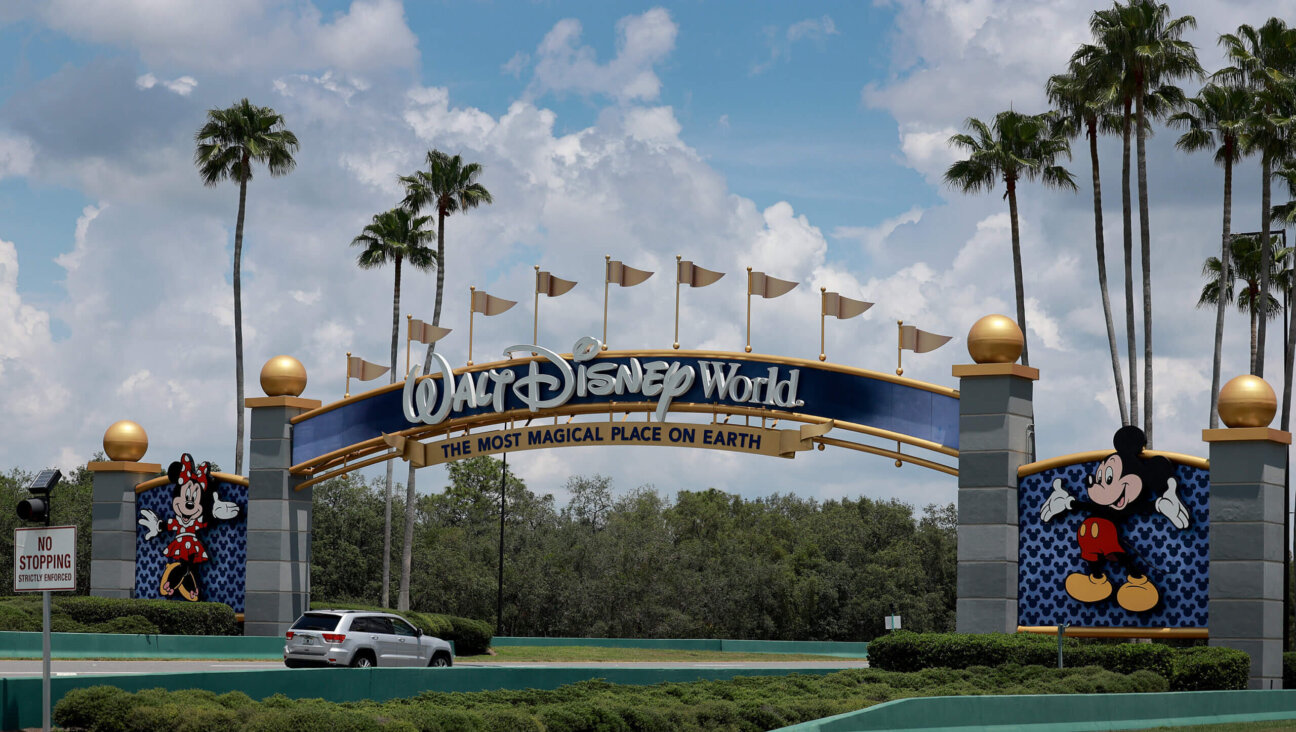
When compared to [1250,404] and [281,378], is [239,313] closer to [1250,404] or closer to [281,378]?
[281,378]

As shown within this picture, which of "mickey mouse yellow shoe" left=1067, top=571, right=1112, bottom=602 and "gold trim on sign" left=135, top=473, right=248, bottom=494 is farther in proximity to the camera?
"gold trim on sign" left=135, top=473, right=248, bottom=494

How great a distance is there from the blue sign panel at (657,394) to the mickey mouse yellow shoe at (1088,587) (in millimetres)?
3781

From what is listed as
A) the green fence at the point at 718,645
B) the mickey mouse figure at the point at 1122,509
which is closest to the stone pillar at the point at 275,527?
the green fence at the point at 718,645

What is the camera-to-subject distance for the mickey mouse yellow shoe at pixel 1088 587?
1126 inches

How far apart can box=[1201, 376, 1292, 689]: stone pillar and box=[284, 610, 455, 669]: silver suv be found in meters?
16.1

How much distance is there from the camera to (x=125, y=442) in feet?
134

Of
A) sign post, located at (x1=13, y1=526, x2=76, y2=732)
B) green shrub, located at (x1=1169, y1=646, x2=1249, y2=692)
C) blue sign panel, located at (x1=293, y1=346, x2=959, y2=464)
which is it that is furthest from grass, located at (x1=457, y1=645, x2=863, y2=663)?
sign post, located at (x1=13, y1=526, x2=76, y2=732)

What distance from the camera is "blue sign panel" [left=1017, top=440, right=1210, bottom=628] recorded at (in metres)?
28.0

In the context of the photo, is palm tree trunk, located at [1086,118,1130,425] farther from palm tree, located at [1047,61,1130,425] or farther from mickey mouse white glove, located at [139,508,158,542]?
mickey mouse white glove, located at [139,508,158,542]

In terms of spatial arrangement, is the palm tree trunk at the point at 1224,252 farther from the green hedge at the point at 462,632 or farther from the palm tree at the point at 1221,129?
the green hedge at the point at 462,632

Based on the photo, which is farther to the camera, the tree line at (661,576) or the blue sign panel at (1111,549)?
the tree line at (661,576)

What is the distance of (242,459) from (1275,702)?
4184 centimetres

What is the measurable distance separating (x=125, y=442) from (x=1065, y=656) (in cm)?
2743

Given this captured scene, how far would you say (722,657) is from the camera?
47.1 m
